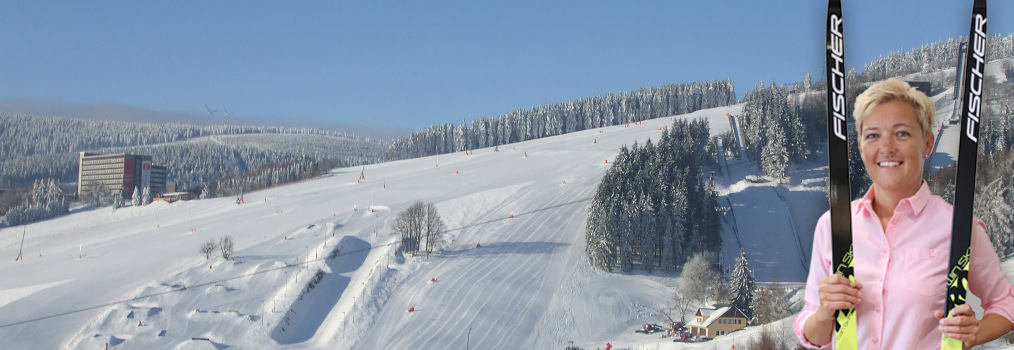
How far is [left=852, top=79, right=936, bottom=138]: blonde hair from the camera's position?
489 centimetres

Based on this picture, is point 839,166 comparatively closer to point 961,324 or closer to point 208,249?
point 961,324

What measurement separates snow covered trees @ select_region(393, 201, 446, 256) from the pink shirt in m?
50.0

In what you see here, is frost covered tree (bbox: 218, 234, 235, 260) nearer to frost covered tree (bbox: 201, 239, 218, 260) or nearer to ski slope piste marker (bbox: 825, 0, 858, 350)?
frost covered tree (bbox: 201, 239, 218, 260)

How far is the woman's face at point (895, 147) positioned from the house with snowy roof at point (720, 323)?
3502 cm

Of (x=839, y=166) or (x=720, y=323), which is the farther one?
(x=720, y=323)

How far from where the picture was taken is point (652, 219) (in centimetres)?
5450

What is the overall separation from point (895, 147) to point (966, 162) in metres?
0.46

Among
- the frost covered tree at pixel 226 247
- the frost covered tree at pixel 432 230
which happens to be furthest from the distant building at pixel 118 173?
the frost covered tree at pixel 432 230

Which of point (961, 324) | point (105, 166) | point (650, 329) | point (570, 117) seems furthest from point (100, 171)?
point (961, 324)

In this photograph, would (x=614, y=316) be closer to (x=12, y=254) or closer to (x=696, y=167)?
(x=696, y=167)

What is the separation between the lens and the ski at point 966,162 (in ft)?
14.8

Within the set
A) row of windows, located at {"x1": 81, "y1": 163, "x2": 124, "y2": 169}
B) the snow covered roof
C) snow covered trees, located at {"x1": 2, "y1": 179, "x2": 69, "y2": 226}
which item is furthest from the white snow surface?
row of windows, located at {"x1": 81, "y1": 163, "x2": 124, "y2": 169}

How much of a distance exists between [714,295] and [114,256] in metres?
42.4

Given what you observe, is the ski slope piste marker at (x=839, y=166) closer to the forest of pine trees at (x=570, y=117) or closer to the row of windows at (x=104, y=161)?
the forest of pine trees at (x=570, y=117)
